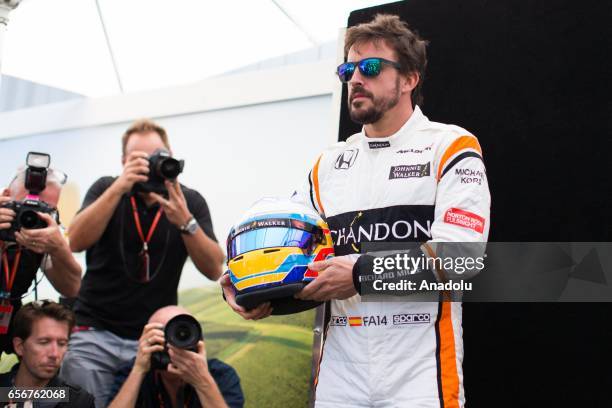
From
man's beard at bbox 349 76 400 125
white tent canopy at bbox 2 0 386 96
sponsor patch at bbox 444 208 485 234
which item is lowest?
sponsor patch at bbox 444 208 485 234

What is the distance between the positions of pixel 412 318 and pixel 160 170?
6.00 feet

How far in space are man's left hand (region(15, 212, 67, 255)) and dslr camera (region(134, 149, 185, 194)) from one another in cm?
49

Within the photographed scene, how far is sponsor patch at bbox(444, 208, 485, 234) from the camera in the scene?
2.00 metres

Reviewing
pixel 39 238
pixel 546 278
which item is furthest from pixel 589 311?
pixel 39 238

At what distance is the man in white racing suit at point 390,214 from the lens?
2.01m

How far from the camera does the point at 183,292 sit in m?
4.57

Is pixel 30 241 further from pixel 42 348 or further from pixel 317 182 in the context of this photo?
pixel 317 182

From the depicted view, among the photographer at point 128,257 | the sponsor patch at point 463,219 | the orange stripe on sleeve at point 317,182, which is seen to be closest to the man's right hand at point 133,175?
the photographer at point 128,257

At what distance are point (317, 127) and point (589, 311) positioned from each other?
1.89 meters

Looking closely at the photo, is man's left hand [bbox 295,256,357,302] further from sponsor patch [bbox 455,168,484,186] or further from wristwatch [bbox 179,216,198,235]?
wristwatch [bbox 179,216,198,235]

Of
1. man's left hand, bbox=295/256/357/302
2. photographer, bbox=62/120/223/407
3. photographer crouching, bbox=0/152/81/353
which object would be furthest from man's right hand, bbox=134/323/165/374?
man's left hand, bbox=295/256/357/302

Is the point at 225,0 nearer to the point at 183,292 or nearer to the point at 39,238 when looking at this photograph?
the point at 183,292

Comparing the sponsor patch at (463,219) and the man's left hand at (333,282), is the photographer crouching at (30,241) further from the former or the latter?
the sponsor patch at (463,219)

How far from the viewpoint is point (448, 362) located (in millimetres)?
1999
